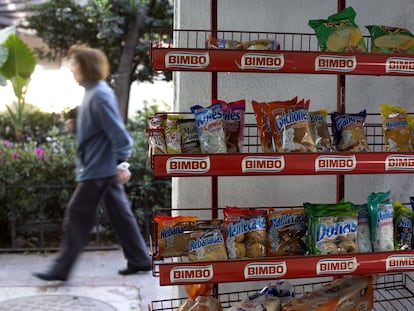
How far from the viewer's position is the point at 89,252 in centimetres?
630

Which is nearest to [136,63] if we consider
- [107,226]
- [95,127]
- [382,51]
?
[107,226]

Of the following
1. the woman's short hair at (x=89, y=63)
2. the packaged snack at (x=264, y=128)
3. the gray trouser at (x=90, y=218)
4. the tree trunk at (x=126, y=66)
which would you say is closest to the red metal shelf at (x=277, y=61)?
the packaged snack at (x=264, y=128)

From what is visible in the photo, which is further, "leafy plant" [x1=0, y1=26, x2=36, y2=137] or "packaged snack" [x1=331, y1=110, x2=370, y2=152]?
"leafy plant" [x1=0, y1=26, x2=36, y2=137]

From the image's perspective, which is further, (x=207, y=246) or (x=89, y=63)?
(x=89, y=63)

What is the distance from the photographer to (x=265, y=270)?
2654 millimetres

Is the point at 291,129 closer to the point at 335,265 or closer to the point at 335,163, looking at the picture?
the point at 335,163

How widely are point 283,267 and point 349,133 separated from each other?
0.63m

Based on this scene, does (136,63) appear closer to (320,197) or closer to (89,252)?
(89,252)

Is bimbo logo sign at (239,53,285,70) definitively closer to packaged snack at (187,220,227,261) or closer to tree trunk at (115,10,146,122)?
packaged snack at (187,220,227,261)

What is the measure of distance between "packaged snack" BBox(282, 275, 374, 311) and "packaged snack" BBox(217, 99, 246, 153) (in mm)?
715

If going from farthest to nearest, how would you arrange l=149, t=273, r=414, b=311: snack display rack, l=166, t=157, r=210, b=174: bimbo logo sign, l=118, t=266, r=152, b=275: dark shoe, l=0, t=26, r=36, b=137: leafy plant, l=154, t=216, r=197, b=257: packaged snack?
l=0, t=26, r=36, b=137: leafy plant
l=118, t=266, r=152, b=275: dark shoe
l=149, t=273, r=414, b=311: snack display rack
l=154, t=216, r=197, b=257: packaged snack
l=166, t=157, r=210, b=174: bimbo logo sign

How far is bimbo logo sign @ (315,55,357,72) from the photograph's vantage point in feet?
8.79

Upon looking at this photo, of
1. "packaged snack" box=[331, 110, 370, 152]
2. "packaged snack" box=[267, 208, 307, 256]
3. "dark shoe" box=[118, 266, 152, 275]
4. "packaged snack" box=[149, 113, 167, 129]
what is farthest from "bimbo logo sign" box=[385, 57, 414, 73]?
"dark shoe" box=[118, 266, 152, 275]

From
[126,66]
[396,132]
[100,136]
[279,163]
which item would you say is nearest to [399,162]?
[396,132]
